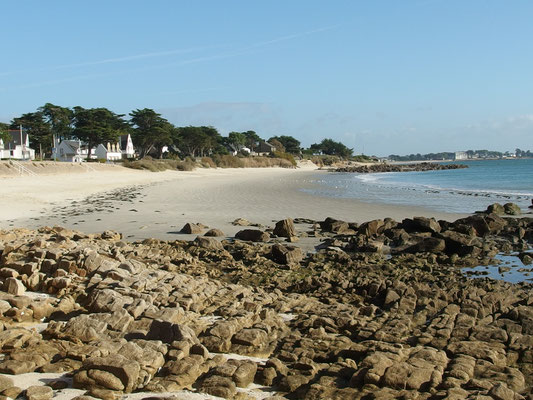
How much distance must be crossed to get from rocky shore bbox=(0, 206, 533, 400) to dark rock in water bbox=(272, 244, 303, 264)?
0.04 metres

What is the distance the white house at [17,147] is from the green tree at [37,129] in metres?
3.35

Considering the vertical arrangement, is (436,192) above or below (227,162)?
below

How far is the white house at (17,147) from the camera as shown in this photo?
68.6 meters

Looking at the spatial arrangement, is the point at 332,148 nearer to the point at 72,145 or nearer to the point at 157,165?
the point at 72,145

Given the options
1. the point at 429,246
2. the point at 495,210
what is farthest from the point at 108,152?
the point at 429,246

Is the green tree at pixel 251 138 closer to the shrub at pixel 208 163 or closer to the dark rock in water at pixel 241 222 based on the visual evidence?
the shrub at pixel 208 163

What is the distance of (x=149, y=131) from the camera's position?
86188 millimetres

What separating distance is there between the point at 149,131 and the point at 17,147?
69.1ft

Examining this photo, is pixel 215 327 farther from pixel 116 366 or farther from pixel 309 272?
pixel 309 272

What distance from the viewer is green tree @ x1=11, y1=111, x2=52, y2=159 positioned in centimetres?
8281

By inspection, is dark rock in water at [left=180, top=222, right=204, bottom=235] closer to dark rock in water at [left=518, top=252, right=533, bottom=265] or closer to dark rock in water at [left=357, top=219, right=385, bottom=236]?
dark rock in water at [left=357, top=219, right=385, bottom=236]

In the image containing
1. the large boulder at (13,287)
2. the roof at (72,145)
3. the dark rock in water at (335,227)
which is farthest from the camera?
the roof at (72,145)

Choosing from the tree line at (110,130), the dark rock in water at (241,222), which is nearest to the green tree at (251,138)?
the tree line at (110,130)

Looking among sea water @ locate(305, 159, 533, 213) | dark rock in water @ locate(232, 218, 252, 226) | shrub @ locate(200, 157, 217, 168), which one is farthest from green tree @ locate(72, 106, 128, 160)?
dark rock in water @ locate(232, 218, 252, 226)
